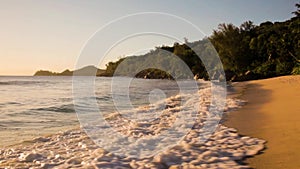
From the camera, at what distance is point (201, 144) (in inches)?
237

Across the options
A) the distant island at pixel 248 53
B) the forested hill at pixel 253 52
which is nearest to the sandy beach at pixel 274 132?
the distant island at pixel 248 53

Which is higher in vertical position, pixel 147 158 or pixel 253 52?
pixel 253 52

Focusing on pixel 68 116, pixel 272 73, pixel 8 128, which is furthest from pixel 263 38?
pixel 8 128

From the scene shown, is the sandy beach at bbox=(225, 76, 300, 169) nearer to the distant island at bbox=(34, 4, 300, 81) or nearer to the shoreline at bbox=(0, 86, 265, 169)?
the shoreline at bbox=(0, 86, 265, 169)

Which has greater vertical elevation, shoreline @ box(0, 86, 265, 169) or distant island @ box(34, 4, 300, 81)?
distant island @ box(34, 4, 300, 81)

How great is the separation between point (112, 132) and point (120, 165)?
3.31m

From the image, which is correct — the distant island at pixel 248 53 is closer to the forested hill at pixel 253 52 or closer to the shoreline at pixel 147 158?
the forested hill at pixel 253 52

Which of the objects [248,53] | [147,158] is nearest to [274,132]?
[147,158]

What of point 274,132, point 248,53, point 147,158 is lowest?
point 147,158

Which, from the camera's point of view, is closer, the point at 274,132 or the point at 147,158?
the point at 147,158

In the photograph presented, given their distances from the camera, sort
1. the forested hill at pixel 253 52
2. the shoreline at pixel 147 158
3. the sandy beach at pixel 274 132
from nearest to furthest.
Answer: the sandy beach at pixel 274 132 → the shoreline at pixel 147 158 → the forested hill at pixel 253 52

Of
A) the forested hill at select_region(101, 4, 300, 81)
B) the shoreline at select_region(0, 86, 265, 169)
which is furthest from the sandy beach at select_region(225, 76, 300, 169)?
the forested hill at select_region(101, 4, 300, 81)

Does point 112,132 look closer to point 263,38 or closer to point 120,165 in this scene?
point 120,165

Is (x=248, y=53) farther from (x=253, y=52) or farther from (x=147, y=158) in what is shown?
(x=147, y=158)
